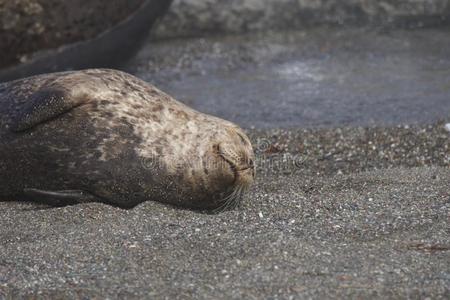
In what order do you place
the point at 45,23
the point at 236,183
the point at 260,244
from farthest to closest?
the point at 45,23, the point at 236,183, the point at 260,244

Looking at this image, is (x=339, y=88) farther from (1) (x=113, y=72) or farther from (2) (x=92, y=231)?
(2) (x=92, y=231)

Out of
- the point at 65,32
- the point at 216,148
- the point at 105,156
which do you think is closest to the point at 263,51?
the point at 65,32

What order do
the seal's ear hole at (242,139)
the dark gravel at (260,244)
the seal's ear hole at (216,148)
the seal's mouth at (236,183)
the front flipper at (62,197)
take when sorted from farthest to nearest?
the seal's ear hole at (242,139), the seal's ear hole at (216,148), the seal's mouth at (236,183), the front flipper at (62,197), the dark gravel at (260,244)

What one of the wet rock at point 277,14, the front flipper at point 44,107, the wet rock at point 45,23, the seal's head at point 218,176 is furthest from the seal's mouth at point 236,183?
the wet rock at point 277,14

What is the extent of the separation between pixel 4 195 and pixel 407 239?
85.4 inches

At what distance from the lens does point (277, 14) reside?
9305 millimetres

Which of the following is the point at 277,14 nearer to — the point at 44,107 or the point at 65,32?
the point at 65,32

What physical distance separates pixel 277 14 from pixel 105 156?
15.5ft

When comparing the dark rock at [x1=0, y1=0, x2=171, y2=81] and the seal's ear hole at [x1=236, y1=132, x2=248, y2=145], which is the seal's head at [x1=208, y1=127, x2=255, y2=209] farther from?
the dark rock at [x1=0, y1=0, x2=171, y2=81]

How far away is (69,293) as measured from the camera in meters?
3.61

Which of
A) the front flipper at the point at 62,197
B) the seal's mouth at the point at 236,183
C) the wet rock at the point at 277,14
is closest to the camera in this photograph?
the front flipper at the point at 62,197

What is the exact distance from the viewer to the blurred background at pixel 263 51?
7207 millimetres

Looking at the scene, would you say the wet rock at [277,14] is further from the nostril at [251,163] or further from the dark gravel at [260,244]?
the nostril at [251,163]

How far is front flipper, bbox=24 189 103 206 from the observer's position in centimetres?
480
